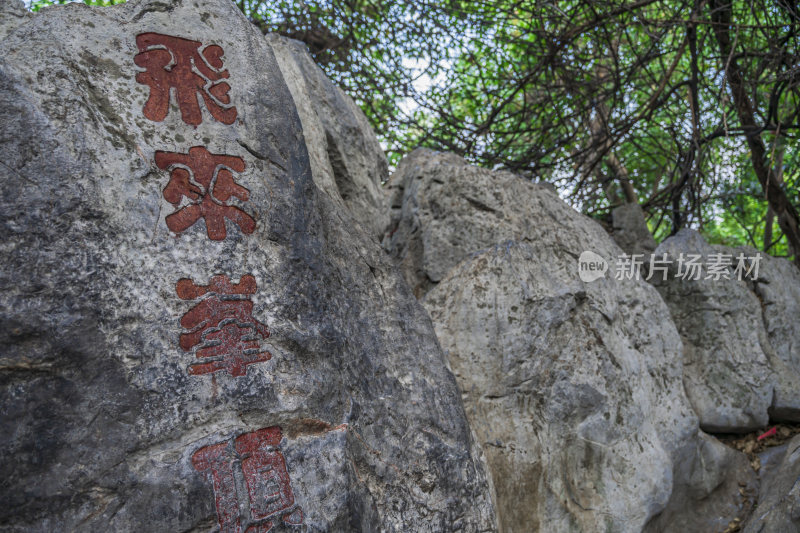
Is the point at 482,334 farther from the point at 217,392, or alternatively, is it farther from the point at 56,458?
the point at 56,458

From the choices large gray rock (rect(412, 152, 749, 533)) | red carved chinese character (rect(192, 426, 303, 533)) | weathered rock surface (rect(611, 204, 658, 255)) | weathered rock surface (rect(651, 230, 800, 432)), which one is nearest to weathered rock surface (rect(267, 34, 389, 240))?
large gray rock (rect(412, 152, 749, 533))

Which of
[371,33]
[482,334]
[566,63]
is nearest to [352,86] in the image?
[371,33]

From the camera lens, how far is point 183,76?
2.50 metres

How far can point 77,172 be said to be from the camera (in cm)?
215

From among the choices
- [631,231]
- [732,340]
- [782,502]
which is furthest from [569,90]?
[782,502]

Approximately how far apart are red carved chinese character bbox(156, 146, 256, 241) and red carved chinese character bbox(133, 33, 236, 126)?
166mm

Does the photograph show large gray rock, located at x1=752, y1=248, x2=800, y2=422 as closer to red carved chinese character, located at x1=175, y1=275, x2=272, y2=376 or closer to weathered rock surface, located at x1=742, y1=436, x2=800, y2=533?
weathered rock surface, located at x1=742, y1=436, x2=800, y2=533

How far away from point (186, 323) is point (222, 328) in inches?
4.7

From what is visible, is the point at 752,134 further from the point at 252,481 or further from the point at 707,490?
the point at 252,481

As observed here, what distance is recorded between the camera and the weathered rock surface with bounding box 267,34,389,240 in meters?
3.55

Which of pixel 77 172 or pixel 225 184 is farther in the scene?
pixel 225 184

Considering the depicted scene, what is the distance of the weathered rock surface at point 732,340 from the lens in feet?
13.8

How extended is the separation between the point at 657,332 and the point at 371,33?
386 centimetres

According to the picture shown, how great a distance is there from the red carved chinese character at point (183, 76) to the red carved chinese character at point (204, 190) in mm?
166
